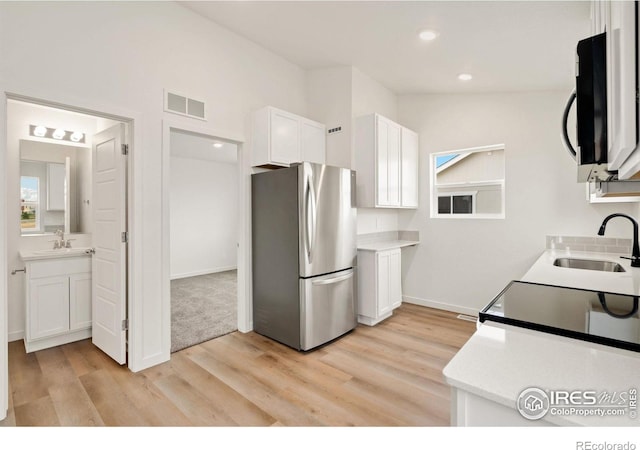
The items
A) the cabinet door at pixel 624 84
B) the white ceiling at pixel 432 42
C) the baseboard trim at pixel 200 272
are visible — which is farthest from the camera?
the baseboard trim at pixel 200 272

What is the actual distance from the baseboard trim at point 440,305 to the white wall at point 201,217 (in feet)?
11.5

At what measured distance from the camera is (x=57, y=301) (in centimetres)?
304

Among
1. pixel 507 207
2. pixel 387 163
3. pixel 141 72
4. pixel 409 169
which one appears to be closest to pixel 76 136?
pixel 141 72

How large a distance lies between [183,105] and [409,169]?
9.41 feet

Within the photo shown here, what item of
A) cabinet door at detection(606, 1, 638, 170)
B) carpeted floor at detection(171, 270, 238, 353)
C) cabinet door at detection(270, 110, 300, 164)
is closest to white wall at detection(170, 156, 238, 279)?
carpeted floor at detection(171, 270, 238, 353)

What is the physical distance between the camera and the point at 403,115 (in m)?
4.52

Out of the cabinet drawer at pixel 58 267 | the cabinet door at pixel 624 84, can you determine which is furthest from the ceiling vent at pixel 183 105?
the cabinet door at pixel 624 84

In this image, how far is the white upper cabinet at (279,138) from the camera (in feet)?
10.4

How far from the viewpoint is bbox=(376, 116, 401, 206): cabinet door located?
3.63 metres

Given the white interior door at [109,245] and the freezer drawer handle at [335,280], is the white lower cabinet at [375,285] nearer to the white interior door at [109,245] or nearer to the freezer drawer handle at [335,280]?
the freezer drawer handle at [335,280]

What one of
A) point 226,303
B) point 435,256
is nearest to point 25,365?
point 226,303

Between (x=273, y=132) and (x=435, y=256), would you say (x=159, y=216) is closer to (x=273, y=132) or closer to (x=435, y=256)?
(x=273, y=132)

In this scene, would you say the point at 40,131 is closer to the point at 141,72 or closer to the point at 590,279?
the point at 141,72

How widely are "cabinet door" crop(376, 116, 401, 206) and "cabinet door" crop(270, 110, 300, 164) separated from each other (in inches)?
37.6
